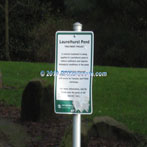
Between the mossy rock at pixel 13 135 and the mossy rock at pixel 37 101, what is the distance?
50 centimetres

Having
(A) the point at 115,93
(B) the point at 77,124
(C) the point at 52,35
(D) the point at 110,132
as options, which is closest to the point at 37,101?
(D) the point at 110,132

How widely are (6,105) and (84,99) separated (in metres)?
5.85

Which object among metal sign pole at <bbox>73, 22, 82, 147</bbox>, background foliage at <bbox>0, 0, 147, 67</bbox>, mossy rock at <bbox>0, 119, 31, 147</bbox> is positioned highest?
background foliage at <bbox>0, 0, 147, 67</bbox>

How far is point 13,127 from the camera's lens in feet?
Answer: 22.6

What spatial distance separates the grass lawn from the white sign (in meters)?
3.59

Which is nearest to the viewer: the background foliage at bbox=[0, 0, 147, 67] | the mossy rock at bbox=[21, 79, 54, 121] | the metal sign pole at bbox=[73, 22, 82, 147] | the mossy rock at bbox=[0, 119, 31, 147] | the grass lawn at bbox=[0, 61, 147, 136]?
the metal sign pole at bbox=[73, 22, 82, 147]

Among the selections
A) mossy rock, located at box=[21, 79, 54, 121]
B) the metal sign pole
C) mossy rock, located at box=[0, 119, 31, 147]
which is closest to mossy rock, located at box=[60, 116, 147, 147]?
mossy rock, located at box=[0, 119, 31, 147]

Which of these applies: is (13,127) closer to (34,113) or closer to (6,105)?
(34,113)

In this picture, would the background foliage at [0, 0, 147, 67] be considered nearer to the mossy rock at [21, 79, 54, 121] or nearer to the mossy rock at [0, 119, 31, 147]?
the mossy rock at [21, 79, 54, 121]

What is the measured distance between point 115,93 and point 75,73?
23.2ft

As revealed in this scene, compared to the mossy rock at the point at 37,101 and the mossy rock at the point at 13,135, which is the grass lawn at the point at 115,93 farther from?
the mossy rock at the point at 13,135

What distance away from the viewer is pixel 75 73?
378 cm

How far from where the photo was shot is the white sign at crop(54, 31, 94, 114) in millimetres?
3787

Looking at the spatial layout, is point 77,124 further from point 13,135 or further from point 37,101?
point 37,101
